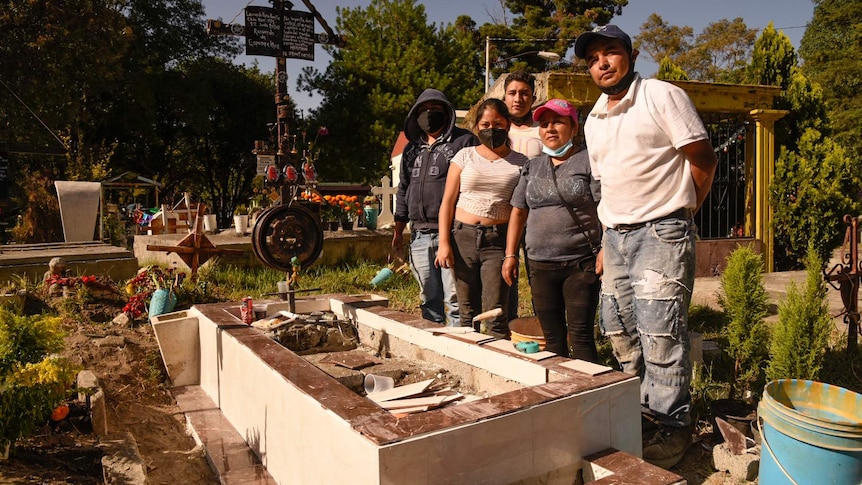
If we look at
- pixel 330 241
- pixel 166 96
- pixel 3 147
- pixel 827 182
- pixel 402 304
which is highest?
pixel 166 96

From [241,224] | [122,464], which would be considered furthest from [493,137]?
[241,224]

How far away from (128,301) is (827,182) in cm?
828

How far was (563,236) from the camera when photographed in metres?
3.12

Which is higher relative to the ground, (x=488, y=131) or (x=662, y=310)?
(x=488, y=131)

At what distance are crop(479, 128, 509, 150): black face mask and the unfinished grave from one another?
1164 mm

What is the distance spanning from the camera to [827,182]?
25.5ft

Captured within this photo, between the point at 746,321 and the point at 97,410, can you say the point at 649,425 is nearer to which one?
the point at 746,321

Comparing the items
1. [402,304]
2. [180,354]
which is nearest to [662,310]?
[180,354]

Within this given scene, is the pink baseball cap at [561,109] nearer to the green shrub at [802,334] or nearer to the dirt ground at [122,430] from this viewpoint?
the green shrub at [802,334]

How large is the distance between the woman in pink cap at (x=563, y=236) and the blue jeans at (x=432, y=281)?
91 centimetres

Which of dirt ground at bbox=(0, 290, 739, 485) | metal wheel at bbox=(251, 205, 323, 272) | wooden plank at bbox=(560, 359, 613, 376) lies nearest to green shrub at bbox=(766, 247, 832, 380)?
dirt ground at bbox=(0, 290, 739, 485)

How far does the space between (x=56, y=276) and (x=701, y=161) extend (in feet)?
19.4

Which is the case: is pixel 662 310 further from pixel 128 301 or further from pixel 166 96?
pixel 166 96

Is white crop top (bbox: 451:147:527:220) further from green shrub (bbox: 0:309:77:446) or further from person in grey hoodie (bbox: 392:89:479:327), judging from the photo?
green shrub (bbox: 0:309:77:446)
